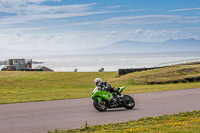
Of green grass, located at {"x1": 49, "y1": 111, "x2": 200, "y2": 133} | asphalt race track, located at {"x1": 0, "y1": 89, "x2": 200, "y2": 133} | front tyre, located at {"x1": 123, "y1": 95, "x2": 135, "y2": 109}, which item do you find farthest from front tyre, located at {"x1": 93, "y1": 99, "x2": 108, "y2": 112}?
green grass, located at {"x1": 49, "y1": 111, "x2": 200, "y2": 133}

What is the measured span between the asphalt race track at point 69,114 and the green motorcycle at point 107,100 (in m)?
0.25

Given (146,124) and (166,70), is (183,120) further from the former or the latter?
(166,70)

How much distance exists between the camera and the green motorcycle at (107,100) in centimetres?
1445

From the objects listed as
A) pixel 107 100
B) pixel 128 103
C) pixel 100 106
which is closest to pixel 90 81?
pixel 128 103

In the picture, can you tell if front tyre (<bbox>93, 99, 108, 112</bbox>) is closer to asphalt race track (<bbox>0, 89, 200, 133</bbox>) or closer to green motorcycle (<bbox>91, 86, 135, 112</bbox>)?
green motorcycle (<bbox>91, 86, 135, 112</bbox>)

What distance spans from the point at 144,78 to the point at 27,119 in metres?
26.4

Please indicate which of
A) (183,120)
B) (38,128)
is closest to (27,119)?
(38,128)

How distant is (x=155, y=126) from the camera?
10.4 m

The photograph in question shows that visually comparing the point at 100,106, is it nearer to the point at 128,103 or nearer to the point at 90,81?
the point at 128,103

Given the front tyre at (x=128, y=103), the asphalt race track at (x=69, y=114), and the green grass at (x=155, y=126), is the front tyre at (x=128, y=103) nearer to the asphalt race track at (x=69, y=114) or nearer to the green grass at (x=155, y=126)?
the asphalt race track at (x=69, y=114)

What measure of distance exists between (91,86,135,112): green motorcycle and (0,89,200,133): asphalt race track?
0.25 metres

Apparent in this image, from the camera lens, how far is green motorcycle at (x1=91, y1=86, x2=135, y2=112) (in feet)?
47.4

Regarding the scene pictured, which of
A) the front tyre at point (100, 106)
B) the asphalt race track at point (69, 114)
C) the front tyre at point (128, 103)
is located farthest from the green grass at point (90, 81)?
the front tyre at point (100, 106)

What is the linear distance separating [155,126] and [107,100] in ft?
14.5
